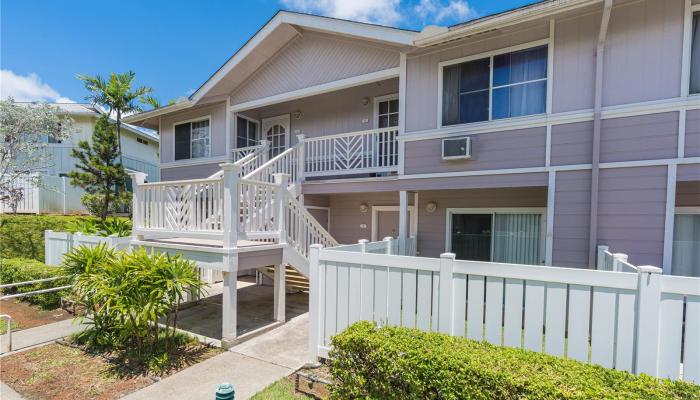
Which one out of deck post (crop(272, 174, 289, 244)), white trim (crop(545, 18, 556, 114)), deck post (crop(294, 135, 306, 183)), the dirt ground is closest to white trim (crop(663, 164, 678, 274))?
white trim (crop(545, 18, 556, 114))

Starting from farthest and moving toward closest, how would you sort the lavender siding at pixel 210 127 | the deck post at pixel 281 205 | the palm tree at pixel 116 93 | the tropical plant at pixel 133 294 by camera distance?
the palm tree at pixel 116 93
the lavender siding at pixel 210 127
the deck post at pixel 281 205
the tropical plant at pixel 133 294

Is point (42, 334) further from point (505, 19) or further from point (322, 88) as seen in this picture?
point (505, 19)

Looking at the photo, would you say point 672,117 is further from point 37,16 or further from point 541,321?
point 37,16

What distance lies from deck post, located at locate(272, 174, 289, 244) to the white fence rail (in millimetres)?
2569

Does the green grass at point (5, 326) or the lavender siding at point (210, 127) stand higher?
the lavender siding at point (210, 127)

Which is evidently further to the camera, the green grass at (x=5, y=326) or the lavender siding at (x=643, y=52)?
the green grass at (x=5, y=326)

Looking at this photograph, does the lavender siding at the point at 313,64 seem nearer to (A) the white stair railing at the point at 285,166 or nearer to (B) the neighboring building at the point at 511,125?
(B) the neighboring building at the point at 511,125

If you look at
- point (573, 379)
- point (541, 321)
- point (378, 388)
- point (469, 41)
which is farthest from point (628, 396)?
point (469, 41)

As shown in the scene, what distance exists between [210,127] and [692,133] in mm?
12901

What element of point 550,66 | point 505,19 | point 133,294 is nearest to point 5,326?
point 133,294

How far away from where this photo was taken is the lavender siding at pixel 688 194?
5.99m

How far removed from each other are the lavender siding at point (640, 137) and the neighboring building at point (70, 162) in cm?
1893

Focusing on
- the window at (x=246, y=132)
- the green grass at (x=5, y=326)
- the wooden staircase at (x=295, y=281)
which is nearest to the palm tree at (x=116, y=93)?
the window at (x=246, y=132)

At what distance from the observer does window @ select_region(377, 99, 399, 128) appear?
9.81 meters
